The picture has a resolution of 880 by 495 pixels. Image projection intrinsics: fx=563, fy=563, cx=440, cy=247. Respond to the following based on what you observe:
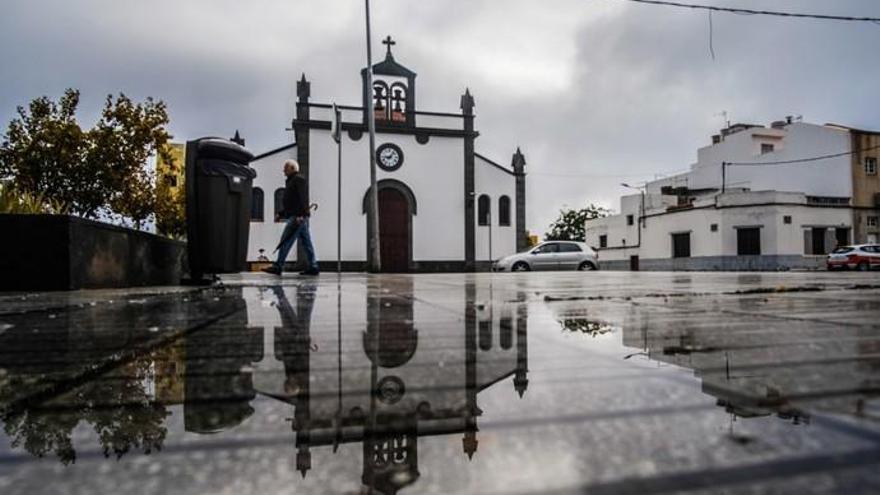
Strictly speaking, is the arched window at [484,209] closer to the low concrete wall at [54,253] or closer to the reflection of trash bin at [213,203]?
the reflection of trash bin at [213,203]

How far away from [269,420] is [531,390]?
0.38 meters

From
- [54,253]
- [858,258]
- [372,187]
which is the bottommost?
[54,253]

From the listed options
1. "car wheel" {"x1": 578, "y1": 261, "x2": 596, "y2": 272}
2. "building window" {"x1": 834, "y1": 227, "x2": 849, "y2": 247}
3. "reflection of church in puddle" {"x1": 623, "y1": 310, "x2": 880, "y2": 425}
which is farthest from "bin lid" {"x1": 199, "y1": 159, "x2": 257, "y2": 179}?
"building window" {"x1": 834, "y1": 227, "x2": 849, "y2": 247}

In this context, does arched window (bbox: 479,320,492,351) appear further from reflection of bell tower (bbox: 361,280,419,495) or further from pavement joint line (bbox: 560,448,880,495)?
pavement joint line (bbox: 560,448,880,495)

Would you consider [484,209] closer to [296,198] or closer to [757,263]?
[757,263]

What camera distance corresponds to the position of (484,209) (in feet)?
87.9

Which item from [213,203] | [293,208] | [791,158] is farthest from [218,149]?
[791,158]

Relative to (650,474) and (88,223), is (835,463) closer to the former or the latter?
(650,474)

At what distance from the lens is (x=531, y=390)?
0.84 metres

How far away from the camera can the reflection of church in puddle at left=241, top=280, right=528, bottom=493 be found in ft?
1.95

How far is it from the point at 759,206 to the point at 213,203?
109 feet

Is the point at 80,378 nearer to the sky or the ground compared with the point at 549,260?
nearer to the ground

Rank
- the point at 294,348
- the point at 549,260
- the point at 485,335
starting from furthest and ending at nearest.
Answer: the point at 549,260, the point at 485,335, the point at 294,348

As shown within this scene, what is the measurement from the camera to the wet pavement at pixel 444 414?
497 millimetres
